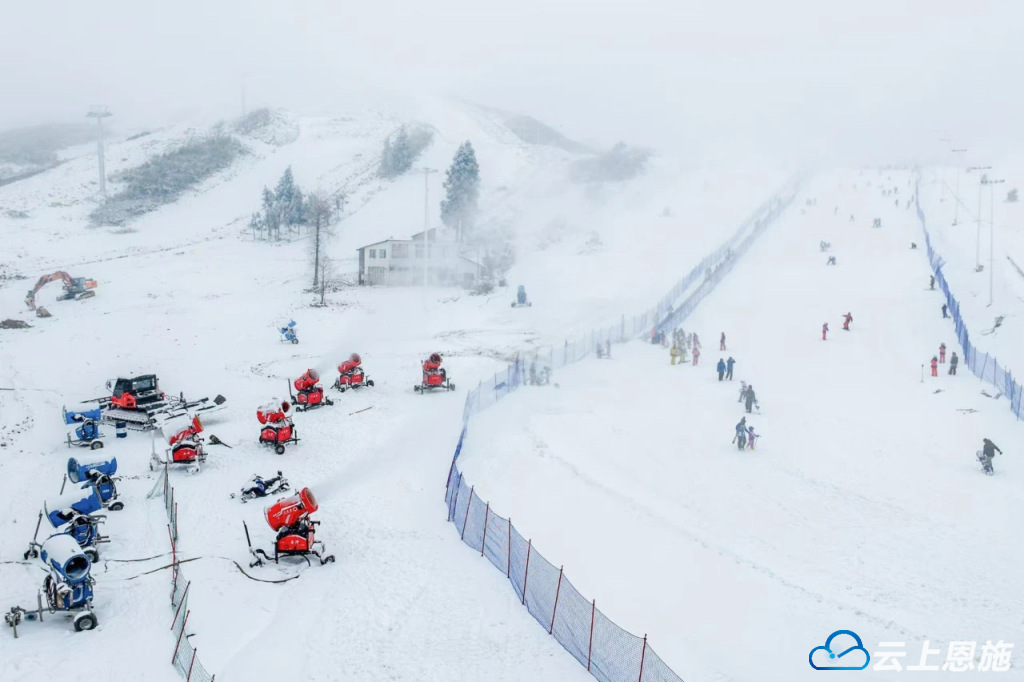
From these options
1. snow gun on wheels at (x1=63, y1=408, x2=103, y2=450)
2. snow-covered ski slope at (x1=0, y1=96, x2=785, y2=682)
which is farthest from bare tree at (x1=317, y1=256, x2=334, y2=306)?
snow gun on wheels at (x1=63, y1=408, x2=103, y2=450)

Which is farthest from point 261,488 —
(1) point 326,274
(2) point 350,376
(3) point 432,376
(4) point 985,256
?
(4) point 985,256

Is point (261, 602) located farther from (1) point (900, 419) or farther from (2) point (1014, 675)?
(1) point (900, 419)

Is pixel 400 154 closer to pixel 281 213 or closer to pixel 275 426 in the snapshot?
pixel 281 213

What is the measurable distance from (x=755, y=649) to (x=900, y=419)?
19526 millimetres

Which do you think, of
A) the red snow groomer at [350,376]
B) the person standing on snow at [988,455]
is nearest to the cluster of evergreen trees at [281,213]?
the red snow groomer at [350,376]

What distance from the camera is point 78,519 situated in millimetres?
18000

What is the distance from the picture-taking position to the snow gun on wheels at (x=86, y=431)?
28344 mm

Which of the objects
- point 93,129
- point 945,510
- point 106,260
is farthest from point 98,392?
point 93,129

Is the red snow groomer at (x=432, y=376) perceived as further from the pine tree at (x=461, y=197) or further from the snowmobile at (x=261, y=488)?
the pine tree at (x=461, y=197)

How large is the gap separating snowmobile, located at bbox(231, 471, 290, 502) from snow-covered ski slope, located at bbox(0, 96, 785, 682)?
63 cm

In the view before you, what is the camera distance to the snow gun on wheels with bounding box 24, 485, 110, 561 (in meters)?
18.0

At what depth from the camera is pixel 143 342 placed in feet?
156

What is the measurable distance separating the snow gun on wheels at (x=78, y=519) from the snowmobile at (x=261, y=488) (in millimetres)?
4125

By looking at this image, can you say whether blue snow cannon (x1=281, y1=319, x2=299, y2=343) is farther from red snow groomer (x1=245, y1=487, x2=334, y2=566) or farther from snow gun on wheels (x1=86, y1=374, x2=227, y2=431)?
red snow groomer (x1=245, y1=487, x2=334, y2=566)
